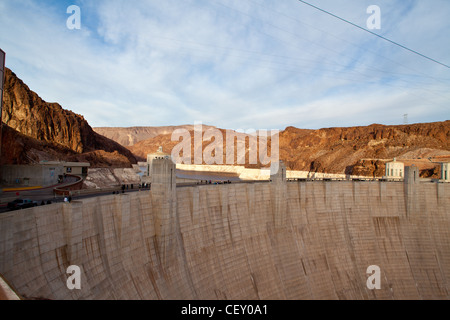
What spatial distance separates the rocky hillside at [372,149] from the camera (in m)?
65.4

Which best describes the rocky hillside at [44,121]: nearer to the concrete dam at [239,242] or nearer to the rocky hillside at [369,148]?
the concrete dam at [239,242]

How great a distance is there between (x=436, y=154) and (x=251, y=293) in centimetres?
7254

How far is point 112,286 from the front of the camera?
35.3 ft

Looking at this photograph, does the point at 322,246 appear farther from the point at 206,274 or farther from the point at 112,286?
the point at 112,286

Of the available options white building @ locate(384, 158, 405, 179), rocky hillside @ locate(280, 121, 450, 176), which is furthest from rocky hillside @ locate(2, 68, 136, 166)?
rocky hillside @ locate(280, 121, 450, 176)

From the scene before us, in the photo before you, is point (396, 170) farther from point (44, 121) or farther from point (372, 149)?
point (44, 121)

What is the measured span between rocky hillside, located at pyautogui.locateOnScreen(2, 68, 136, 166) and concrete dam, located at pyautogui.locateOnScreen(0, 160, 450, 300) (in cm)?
5297

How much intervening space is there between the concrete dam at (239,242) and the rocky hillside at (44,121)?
52966 mm

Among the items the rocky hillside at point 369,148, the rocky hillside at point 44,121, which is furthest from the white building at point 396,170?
the rocky hillside at point 44,121

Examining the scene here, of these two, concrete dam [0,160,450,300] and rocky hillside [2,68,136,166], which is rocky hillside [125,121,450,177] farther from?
rocky hillside [2,68,136,166]

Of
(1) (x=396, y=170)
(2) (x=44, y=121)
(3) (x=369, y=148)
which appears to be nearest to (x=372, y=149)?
(3) (x=369, y=148)

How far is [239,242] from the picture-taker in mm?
18672

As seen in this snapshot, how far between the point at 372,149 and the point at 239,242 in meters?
81.7
